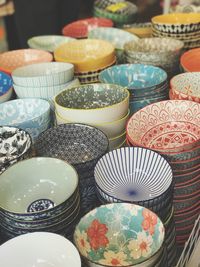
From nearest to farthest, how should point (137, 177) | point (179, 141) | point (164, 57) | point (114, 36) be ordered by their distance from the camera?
point (137, 177)
point (179, 141)
point (164, 57)
point (114, 36)

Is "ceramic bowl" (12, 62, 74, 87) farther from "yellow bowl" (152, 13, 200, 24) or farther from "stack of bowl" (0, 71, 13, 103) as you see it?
"yellow bowl" (152, 13, 200, 24)

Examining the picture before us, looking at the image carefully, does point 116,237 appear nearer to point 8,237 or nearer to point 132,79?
point 8,237

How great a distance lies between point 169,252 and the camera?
0.72 meters

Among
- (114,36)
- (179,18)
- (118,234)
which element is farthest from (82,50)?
(118,234)

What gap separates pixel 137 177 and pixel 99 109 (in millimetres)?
168

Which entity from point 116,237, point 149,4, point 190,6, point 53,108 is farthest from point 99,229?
point 149,4

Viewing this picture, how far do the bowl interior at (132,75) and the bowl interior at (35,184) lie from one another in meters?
0.35

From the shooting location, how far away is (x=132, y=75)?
1112 millimetres

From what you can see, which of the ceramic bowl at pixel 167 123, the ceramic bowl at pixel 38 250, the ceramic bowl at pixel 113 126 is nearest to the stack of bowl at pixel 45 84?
the ceramic bowl at pixel 113 126

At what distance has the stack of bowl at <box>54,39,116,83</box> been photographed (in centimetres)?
108

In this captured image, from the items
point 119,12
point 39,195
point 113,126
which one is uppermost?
point 119,12

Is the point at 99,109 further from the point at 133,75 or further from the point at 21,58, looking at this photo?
the point at 21,58

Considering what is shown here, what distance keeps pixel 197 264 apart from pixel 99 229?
19cm

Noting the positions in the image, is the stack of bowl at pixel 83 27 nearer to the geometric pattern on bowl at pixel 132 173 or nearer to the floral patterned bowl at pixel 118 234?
the geometric pattern on bowl at pixel 132 173
